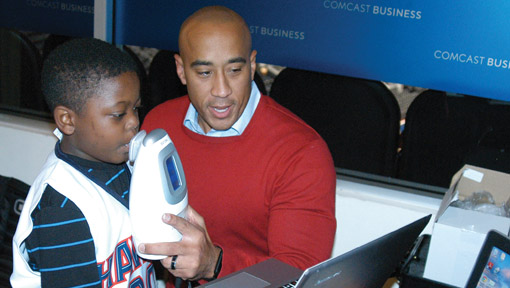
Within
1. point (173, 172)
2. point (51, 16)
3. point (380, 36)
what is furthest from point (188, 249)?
point (51, 16)

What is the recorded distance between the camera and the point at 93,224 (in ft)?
4.60

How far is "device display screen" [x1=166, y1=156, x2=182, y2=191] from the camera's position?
53.0 inches

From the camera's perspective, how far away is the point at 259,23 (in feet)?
8.67

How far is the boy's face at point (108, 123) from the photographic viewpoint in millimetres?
1481

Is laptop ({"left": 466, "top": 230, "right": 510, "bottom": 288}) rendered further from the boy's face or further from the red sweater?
the boy's face

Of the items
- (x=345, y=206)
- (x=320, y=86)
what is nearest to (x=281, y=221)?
(x=345, y=206)

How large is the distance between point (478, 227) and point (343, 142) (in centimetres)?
90

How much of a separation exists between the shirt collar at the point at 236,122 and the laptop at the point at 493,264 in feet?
2.45

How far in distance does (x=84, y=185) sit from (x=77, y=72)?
0.29 m

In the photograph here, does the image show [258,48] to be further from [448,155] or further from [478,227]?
[478,227]

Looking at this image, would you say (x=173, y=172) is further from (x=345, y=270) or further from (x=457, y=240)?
(x=457, y=240)

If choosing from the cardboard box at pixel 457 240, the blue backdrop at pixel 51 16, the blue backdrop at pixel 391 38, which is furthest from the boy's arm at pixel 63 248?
the blue backdrop at pixel 51 16

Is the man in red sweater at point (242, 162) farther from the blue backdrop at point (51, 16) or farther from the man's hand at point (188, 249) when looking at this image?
the blue backdrop at point (51, 16)

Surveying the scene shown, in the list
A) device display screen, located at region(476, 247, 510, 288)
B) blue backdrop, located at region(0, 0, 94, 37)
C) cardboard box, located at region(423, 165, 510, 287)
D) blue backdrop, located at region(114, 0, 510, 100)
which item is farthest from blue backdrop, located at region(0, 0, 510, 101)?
device display screen, located at region(476, 247, 510, 288)
